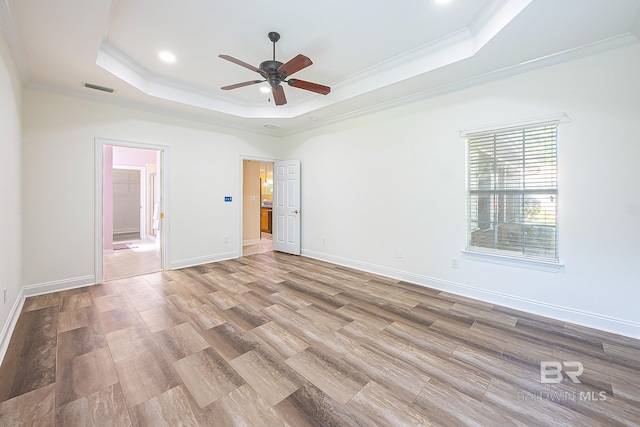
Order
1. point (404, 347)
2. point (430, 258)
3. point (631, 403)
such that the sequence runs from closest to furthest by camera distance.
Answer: point (631, 403)
point (404, 347)
point (430, 258)

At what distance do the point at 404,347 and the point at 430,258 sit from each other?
1.84m

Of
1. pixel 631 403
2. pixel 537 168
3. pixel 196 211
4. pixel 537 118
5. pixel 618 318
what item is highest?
pixel 537 118

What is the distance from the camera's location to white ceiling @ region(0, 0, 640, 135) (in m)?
2.34

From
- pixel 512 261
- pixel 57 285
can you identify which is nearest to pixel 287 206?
pixel 57 285

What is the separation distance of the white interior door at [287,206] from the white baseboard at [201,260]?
1118 millimetres

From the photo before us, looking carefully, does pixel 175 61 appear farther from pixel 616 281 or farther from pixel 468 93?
pixel 616 281

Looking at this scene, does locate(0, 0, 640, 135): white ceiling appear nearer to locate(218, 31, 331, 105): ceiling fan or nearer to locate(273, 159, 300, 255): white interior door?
locate(218, 31, 331, 105): ceiling fan

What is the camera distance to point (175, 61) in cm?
353

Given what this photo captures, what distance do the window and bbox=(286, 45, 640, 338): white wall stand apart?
108mm

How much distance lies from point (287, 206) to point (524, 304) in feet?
14.8

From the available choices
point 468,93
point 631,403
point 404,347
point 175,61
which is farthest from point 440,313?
point 175,61

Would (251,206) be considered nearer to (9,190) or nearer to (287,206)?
(287,206)

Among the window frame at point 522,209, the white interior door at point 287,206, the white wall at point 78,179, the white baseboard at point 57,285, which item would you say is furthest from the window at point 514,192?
the white baseboard at point 57,285

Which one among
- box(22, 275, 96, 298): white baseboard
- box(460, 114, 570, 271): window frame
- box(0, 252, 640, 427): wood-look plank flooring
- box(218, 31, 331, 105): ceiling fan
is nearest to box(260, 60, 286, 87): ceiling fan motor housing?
box(218, 31, 331, 105): ceiling fan
